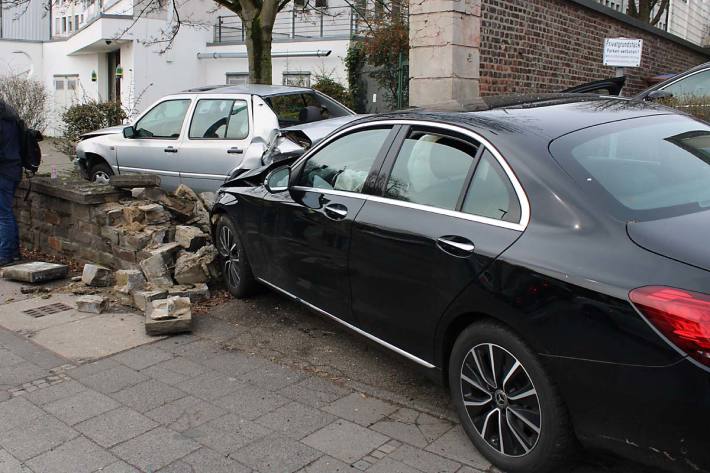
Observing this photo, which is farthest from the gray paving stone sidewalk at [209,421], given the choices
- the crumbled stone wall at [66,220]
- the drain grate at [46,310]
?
the crumbled stone wall at [66,220]

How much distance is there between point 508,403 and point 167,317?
302 centimetres

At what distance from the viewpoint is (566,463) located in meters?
2.96

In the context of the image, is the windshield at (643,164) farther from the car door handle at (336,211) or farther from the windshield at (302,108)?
the windshield at (302,108)

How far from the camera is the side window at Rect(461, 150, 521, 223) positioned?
10.3ft

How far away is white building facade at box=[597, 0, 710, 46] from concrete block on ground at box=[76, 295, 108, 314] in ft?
88.2

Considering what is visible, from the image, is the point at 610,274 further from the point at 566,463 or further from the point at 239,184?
the point at 239,184

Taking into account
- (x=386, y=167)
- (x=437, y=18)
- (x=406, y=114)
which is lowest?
(x=386, y=167)

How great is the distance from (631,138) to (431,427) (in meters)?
1.85

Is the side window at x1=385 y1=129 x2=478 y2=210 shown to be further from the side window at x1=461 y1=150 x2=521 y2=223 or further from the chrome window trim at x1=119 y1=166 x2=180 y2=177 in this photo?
the chrome window trim at x1=119 y1=166 x2=180 y2=177

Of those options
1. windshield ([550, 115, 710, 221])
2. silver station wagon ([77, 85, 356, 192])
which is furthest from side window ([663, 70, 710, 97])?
windshield ([550, 115, 710, 221])

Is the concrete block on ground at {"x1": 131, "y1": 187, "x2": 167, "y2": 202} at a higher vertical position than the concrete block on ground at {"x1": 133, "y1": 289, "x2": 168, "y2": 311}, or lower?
higher

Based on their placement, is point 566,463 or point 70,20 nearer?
point 566,463

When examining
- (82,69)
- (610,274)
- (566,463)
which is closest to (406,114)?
(610,274)

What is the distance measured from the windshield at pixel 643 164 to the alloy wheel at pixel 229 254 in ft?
10.5
